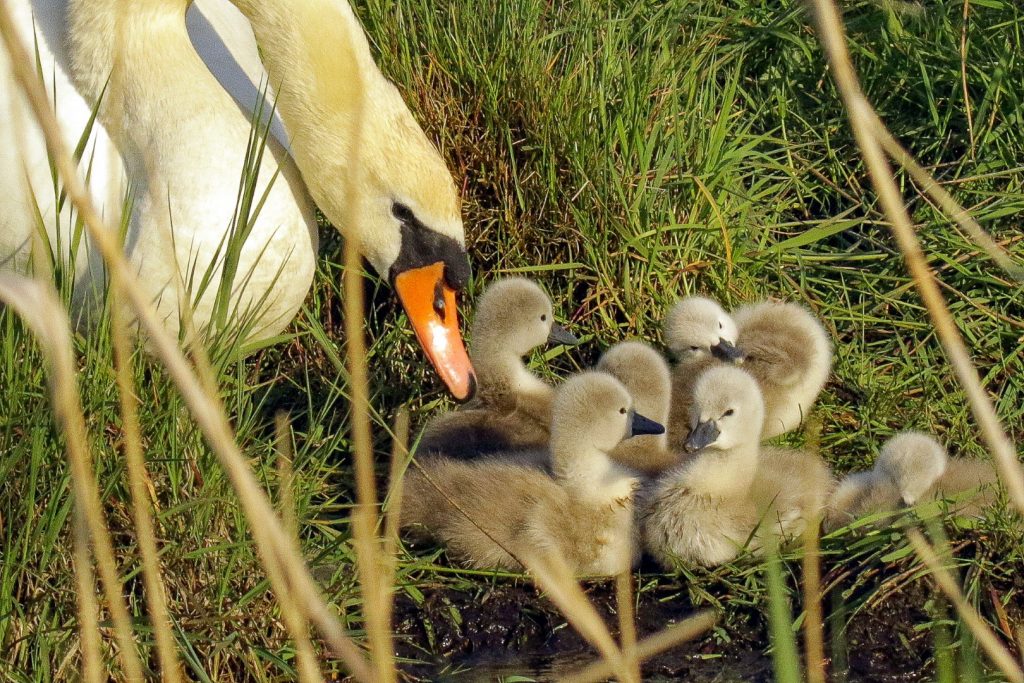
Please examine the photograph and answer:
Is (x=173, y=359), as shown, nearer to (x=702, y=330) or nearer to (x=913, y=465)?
(x=913, y=465)

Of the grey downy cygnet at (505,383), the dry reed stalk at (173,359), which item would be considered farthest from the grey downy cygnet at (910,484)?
the dry reed stalk at (173,359)

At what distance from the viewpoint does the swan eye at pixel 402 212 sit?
3.36 m

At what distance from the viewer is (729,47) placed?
189 inches

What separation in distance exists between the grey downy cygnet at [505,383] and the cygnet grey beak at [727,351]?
1.49 feet

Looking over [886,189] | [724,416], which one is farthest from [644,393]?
[886,189]

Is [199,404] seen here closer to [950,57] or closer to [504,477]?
[504,477]

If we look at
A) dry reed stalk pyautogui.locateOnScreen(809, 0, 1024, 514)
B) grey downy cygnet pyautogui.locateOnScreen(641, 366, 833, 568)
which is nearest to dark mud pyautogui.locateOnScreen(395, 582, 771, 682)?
grey downy cygnet pyautogui.locateOnScreen(641, 366, 833, 568)

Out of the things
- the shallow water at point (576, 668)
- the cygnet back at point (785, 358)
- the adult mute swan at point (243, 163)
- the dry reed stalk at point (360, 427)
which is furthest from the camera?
the cygnet back at point (785, 358)

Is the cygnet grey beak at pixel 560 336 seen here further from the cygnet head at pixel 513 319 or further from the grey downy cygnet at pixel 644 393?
the grey downy cygnet at pixel 644 393

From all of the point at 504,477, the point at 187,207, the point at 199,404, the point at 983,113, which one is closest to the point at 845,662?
the point at 504,477

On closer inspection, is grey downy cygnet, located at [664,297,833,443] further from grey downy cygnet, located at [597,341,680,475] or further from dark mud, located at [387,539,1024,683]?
dark mud, located at [387,539,1024,683]

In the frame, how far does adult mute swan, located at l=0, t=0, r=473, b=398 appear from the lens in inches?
129

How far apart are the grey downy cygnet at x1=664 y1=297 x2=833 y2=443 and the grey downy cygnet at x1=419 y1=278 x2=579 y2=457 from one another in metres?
0.35

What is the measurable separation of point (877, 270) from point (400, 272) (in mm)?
1627
